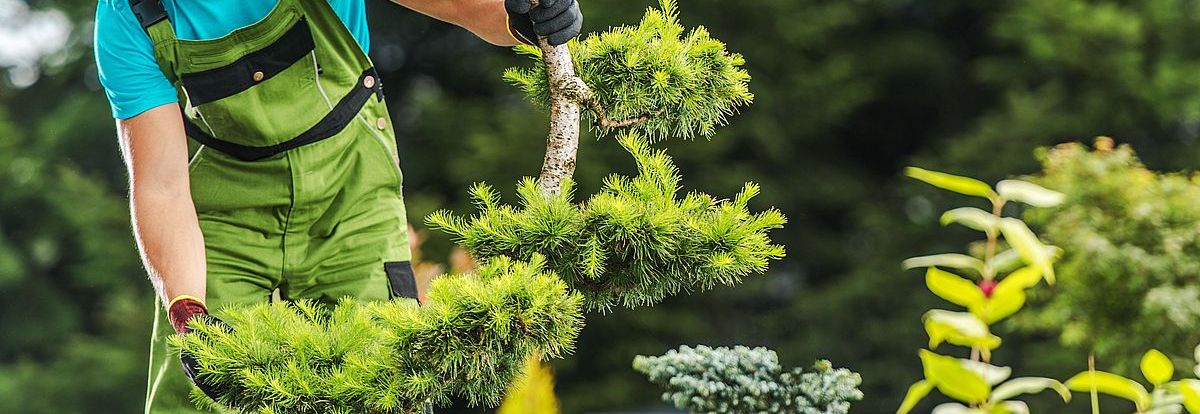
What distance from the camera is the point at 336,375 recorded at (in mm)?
1739

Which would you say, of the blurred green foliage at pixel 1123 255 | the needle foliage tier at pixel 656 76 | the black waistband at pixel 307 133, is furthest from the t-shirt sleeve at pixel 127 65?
the blurred green foliage at pixel 1123 255

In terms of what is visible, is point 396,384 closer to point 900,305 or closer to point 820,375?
point 820,375

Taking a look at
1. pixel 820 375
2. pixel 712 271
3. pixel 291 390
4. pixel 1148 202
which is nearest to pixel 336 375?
pixel 291 390

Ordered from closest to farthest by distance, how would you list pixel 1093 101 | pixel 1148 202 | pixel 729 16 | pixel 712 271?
pixel 712 271, pixel 1148 202, pixel 1093 101, pixel 729 16

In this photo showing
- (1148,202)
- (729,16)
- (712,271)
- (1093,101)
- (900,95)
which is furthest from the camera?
(900,95)

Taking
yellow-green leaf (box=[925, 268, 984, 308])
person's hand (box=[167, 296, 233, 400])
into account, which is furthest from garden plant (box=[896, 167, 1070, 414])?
person's hand (box=[167, 296, 233, 400])

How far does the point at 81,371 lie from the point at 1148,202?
22.0 ft

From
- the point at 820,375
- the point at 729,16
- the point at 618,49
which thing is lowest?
the point at 820,375

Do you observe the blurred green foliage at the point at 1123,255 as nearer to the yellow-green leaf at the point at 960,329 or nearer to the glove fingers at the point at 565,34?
the glove fingers at the point at 565,34

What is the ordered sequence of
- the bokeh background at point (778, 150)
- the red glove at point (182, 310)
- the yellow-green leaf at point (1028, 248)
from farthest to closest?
the bokeh background at point (778, 150), the red glove at point (182, 310), the yellow-green leaf at point (1028, 248)

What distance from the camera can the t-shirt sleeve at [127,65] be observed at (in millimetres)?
2100

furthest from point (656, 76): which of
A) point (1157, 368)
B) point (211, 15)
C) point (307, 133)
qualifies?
point (1157, 368)

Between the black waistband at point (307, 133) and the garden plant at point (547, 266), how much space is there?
30cm

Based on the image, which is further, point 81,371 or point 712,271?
point 81,371
